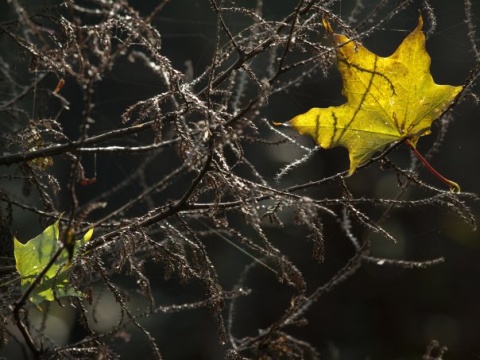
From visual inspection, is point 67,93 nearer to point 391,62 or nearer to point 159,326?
point 159,326

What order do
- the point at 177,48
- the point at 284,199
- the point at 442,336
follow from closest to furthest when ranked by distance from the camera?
the point at 284,199 → the point at 442,336 → the point at 177,48

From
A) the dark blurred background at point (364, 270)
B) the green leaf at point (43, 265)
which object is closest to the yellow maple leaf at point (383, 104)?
the green leaf at point (43, 265)

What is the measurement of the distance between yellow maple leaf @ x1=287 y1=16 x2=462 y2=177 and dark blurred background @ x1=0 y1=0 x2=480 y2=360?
5.53ft

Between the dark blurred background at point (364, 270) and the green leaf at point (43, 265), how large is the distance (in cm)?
183

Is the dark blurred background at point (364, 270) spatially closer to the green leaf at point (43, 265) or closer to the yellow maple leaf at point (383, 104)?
the yellow maple leaf at point (383, 104)

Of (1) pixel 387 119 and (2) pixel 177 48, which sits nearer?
(1) pixel 387 119

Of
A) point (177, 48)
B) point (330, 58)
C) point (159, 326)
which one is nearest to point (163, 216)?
point (330, 58)

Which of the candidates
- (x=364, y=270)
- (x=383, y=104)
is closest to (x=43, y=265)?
Result: (x=383, y=104)

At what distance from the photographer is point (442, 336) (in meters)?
2.79

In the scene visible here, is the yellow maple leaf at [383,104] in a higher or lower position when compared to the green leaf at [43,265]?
higher

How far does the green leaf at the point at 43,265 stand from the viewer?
0.91 metres

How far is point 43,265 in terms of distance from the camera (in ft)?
3.03

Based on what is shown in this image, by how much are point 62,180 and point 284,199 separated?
222 cm

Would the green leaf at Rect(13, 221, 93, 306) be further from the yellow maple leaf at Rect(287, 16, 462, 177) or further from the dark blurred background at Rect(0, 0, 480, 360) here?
the dark blurred background at Rect(0, 0, 480, 360)
